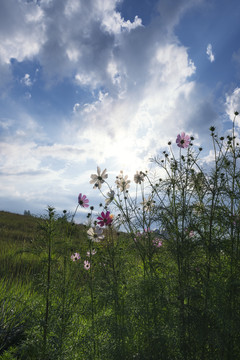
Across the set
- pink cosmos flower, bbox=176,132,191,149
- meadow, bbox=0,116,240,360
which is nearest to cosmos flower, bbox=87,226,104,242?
meadow, bbox=0,116,240,360

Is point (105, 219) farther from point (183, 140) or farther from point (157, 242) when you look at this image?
point (183, 140)

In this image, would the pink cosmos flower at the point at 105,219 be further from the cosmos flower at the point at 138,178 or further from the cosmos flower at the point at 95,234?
the cosmos flower at the point at 138,178

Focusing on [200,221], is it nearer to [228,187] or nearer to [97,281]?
[228,187]

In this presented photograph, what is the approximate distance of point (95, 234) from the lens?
2609 millimetres

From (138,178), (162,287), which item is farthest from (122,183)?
(162,287)

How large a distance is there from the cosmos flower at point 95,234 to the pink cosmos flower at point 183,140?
3.84ft

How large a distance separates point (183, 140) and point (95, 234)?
127 centimetres

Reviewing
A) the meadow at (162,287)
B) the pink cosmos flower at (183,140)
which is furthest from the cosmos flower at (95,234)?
the pink cosmos flower at (183,140)

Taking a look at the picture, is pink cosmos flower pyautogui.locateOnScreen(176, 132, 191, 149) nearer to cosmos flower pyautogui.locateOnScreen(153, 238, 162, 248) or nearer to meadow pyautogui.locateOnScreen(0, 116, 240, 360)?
meadow pyautogui.locateOnScreen(0, 116, 240, 360)

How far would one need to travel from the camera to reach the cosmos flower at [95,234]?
2541mm

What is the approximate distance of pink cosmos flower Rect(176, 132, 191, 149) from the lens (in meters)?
2.68

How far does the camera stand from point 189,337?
6.74 ft

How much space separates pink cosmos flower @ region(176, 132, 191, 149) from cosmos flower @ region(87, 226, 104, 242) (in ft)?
3.84

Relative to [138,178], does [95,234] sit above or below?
below
